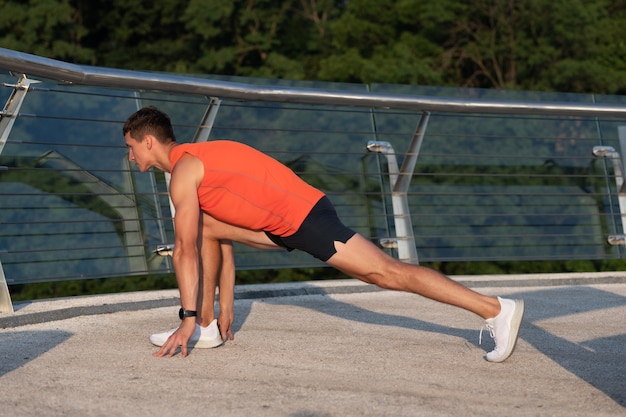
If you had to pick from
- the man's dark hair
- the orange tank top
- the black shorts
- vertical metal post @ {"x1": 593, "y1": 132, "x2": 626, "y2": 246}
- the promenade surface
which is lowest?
vertical metal post @ {"x1": 593, "y1": 132, "x2": 626, "y2": 246}

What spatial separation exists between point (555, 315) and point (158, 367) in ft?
7.38

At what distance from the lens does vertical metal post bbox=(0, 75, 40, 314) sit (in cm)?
462

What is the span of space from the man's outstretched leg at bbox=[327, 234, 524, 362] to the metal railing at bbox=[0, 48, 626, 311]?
158 cm

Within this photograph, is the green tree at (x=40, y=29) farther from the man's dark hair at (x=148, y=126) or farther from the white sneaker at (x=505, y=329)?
the white sneaker at (x=505, y=329)

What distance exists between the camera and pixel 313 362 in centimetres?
388

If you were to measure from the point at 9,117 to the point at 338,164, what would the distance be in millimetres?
2450

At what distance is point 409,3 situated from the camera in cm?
2831

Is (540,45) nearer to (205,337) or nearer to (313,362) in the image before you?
(205,337)

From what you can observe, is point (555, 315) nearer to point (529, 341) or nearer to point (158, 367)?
point (529, 341)

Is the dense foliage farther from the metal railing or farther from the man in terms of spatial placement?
the man

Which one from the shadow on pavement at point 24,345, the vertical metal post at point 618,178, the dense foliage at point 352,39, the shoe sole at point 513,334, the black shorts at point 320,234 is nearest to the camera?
the shadow on pavement at point 24,345

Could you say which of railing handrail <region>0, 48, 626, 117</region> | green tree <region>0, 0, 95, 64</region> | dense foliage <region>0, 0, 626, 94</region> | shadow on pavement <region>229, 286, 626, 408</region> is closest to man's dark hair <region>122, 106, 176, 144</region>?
railing handrail <region>0, 48, 626, 117</region>

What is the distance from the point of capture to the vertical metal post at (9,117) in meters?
4.62

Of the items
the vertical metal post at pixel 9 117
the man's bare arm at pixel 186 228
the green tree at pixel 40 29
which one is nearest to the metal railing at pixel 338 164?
the vertical metal post at pixel 9 117
